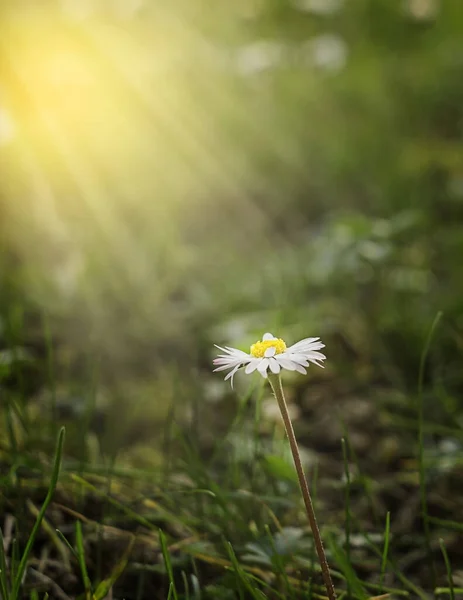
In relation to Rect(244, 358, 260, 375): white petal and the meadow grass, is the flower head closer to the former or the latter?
Rect(244, 358, 260, 375): white petal

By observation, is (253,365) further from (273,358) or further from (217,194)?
(217,194)

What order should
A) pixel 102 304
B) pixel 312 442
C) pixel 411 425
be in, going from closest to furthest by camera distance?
pixel 411 425 < pixel 312 442 < pixel 102 304

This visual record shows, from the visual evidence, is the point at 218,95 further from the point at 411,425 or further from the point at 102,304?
the point at 411,425

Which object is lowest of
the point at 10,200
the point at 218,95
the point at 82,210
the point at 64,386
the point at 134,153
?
the point at 64,386

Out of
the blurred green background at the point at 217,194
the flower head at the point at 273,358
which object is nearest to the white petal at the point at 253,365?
the flower head at the point at 273,358

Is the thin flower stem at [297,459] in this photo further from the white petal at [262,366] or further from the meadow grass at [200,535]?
the meadow grass at [200,535]

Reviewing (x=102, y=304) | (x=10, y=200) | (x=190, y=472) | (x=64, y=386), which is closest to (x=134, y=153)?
(x=10, y=200)
